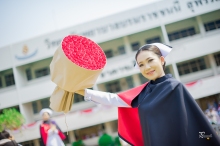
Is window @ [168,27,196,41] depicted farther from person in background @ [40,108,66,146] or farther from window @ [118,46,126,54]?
person in background @ [40,108,66,146]

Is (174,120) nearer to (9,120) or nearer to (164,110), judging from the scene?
(164,110)

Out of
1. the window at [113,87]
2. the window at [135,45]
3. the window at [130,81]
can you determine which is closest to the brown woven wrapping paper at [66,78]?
the window at [130,81]

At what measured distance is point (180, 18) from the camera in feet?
47.5

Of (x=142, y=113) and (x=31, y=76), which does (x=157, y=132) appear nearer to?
(x=142, y=113)

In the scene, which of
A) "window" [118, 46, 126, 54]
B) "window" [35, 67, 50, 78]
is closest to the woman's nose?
"window" [118, 46, 126, 54]

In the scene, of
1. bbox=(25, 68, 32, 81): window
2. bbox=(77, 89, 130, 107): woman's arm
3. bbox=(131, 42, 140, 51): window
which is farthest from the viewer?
bbox=(25, 68, 32, 81): window

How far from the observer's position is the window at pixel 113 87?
15.8 meters

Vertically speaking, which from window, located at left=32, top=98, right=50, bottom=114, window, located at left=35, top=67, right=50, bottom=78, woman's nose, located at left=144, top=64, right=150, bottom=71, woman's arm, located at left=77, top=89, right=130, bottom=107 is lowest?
woman's arm, located at left=77, top=89, right=130, bottom=107

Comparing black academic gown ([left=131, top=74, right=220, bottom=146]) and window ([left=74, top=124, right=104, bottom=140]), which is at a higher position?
black academic gown ([left=131, top=74, right=220, bottom=146])

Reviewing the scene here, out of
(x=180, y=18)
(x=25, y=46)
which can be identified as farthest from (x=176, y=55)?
(x=25, y=46)

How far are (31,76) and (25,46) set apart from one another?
2.71 meters

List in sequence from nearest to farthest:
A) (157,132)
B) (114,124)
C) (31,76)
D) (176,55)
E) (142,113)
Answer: (157,132) < (142,113) < (176,55) < (114,124) < (31,76)

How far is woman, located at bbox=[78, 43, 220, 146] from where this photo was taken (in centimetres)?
163

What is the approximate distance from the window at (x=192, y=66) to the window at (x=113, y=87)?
516 cm
